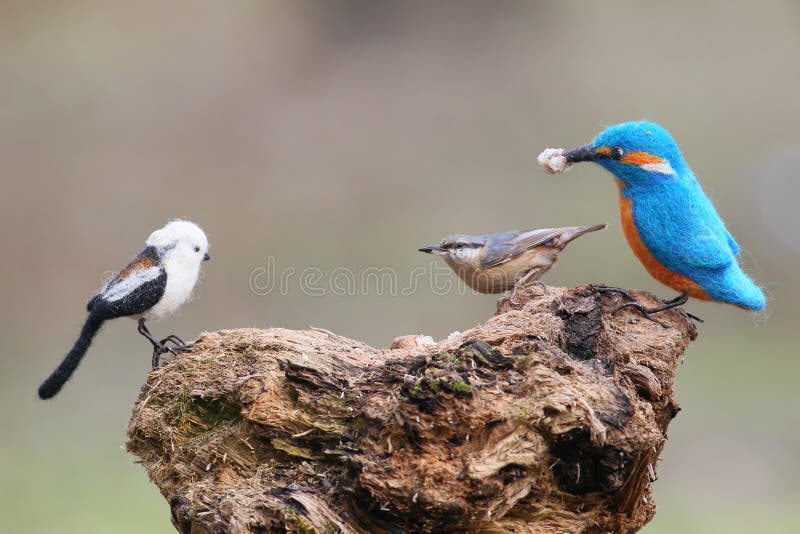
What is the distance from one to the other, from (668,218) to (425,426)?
173cm

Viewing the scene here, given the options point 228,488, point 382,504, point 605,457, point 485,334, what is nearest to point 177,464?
point 228,488

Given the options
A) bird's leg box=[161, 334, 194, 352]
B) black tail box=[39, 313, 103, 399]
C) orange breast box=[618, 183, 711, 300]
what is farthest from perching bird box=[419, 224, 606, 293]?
black tail box=[39, 313, 103, 399]

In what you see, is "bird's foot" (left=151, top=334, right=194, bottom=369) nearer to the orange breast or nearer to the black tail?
the black tail

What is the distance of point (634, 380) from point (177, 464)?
212 cm

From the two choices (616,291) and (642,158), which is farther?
(616,291)

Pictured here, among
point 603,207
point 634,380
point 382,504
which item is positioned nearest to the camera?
point 382,504

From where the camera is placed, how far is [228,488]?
138 inches

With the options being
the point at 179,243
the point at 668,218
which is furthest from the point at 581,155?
the point at 179,243

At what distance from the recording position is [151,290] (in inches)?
161

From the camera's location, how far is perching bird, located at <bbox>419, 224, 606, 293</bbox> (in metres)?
5.25

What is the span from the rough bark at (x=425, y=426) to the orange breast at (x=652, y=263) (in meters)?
0.19

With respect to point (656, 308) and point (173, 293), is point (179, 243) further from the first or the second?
point (656, 308)

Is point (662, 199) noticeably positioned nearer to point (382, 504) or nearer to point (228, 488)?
point (382, 504)

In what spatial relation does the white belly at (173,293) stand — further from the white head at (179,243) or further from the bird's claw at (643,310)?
the bird's claw at (643,310)
